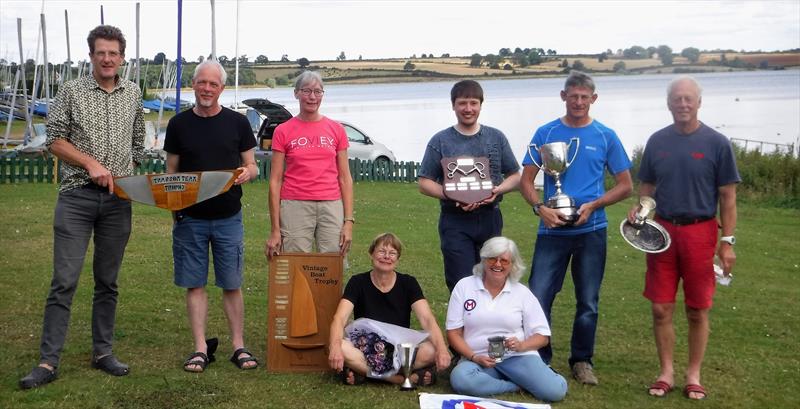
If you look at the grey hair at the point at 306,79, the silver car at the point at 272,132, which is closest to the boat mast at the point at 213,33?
the silver car at the point at 272,132

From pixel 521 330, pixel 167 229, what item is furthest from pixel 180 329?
pixel 167 229

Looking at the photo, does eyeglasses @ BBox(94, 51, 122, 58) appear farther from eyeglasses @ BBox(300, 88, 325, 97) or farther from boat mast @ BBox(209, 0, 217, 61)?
boat mast @ BBox(209, 0, 217, 61)

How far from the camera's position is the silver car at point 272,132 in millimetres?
20438

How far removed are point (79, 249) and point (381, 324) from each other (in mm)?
1906

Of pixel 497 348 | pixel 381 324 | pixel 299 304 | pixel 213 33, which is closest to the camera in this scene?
pixel 497 348

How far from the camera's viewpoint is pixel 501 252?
18.0 feet

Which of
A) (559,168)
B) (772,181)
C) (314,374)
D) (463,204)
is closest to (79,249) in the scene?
(314,374)

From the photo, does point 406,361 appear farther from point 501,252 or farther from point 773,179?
point 773,179

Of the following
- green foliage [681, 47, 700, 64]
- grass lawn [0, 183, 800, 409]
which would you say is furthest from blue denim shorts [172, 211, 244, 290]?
green foliage [681, 47, 700, 64]

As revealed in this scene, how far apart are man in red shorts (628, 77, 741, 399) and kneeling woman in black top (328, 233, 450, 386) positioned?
1413 mm

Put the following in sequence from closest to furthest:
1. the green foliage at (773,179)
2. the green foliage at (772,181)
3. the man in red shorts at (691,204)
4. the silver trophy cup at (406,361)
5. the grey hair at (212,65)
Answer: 1. the man in red shorts at (691,204)
2. the silver trophy cup at (406,361)
3. the grey hair at (212,65)
4. the green foliage at (772,181)
5. the green foliage at (773,179)

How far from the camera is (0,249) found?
10.6m

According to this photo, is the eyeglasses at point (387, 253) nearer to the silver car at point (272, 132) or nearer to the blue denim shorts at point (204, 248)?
the blue denim shorts at point (204, 248)

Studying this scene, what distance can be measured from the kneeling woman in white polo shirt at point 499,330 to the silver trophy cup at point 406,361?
0.26 metres
